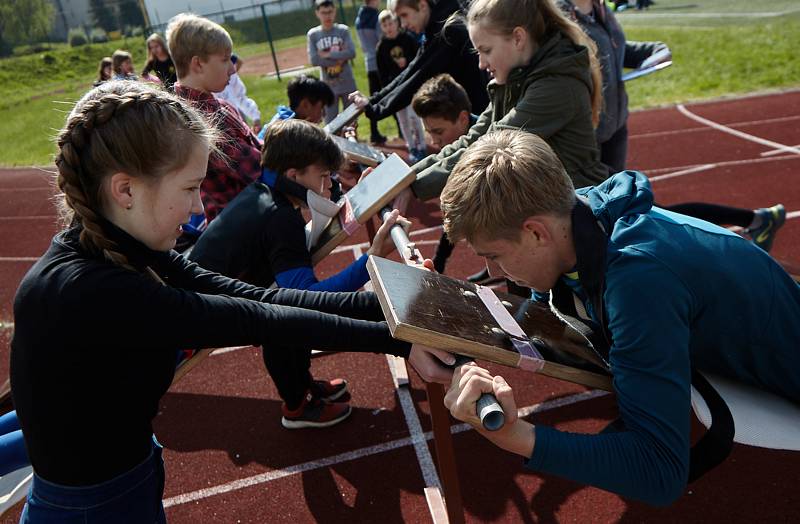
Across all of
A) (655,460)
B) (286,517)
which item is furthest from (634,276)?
(286,517)

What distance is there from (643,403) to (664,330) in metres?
0.19

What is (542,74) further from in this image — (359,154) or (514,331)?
(514,331)

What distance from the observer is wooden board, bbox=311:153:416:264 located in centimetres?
281

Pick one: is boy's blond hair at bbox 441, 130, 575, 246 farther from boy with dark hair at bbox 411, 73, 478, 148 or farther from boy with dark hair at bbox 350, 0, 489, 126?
boy with dark hair at bbox 350, 0, 489, 126

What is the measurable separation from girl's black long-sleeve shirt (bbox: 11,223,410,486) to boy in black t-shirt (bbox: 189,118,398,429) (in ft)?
3.21

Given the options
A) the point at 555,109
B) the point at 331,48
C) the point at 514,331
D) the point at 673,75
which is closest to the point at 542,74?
the point at 555,109

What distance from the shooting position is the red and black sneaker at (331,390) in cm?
374

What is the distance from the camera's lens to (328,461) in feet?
11.0

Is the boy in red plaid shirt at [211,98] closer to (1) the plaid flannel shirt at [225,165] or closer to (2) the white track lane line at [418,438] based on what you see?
(1) the plaid flannel shirt at [225,165]

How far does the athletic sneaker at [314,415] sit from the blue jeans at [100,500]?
1724 millimetres

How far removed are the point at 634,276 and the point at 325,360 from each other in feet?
9.97

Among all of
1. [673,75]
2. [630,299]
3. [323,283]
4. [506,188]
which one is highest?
[506,188]

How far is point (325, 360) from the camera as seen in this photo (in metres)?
4.36

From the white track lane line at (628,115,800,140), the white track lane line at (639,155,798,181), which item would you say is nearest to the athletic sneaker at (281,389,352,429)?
the white track lane line at (639,155,798,181)
